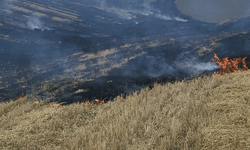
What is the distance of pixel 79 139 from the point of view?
3.58m

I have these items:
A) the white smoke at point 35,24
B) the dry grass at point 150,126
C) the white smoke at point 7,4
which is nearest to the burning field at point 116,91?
the dry grass at point 150,126

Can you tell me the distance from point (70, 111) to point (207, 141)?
3314mm

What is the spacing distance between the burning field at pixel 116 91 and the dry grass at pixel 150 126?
0.8 inches

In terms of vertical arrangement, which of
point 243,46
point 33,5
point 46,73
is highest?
point 33,5

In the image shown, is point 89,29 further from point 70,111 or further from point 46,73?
point 70,111

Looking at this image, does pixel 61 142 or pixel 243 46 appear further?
pixel 243 46

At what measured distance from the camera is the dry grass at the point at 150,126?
3.26 meters

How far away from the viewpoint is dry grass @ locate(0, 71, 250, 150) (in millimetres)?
3260

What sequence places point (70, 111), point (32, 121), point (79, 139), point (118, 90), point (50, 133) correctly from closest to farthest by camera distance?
point (79, 139) < point (50, 133) < point (32, 121) < point (70, 111) < point (118, 90)

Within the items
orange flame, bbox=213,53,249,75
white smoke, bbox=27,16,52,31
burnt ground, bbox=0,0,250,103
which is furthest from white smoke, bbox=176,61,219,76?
white smoke, bbox=27,16,52,31

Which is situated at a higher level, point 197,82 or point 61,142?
point 197,82

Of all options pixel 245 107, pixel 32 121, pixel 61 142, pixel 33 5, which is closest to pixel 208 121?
pixel 245 107

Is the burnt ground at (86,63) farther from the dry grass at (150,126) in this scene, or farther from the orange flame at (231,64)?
the dry grass at (150,126)

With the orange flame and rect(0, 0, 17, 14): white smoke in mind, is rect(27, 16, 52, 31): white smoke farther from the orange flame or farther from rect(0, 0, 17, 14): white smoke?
the orange flame
